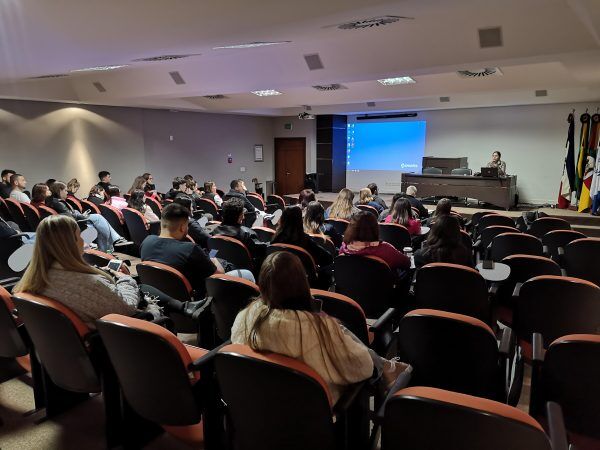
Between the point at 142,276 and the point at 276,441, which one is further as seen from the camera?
the point at 142,276

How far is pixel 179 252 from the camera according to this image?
3062 millimetres

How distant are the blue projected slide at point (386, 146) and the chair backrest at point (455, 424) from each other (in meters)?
12.6

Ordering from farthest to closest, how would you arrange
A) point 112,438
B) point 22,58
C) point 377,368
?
1. point 22,58
2. point 112,438
3. point 377,368

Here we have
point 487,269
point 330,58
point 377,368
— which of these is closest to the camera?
point 377,368

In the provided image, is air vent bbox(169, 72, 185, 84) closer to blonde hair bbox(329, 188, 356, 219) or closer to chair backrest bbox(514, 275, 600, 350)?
blonde hair bbox(329, 188, 356, 219)

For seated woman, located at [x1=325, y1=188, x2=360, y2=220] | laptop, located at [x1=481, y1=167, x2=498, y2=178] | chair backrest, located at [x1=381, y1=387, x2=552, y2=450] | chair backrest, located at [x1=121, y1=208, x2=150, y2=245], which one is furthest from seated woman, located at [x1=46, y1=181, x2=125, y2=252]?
laptop, located at [x1=481, y1=167, x2=498, y2=178]

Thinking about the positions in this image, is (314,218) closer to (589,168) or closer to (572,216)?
(572,216)

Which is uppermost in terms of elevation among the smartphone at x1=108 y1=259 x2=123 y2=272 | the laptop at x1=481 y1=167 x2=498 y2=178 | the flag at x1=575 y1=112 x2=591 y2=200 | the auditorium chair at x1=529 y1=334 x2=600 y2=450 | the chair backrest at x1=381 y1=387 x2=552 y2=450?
the flag at x1=575 y1=112 x2=591 y2=200

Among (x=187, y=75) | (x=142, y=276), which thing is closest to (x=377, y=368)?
(x=142, y=276)

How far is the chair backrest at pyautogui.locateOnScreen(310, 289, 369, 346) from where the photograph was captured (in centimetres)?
222

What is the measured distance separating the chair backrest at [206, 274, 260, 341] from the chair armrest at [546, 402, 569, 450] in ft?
4.89

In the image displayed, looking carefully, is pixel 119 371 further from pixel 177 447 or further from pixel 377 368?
pixel 377 368

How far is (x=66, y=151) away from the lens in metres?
10.7

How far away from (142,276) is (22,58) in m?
4.59
